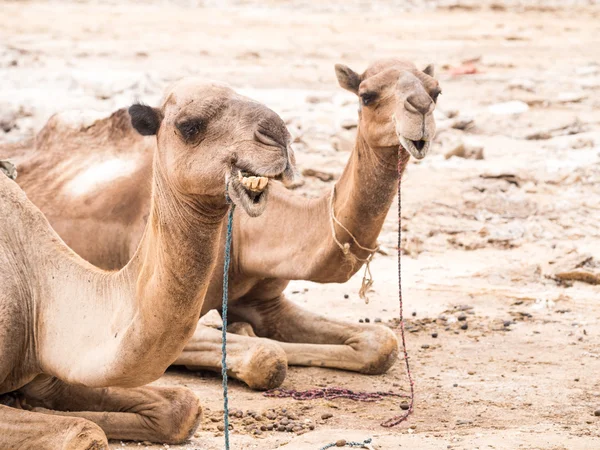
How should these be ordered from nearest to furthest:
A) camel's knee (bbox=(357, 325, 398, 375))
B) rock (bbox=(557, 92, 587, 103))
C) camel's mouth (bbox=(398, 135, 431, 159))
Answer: camel's mouth (bbox=(398, 135, 431, 159)) < camel's knee (bbox=(357, 325, 398, 375)) < rock (bbox=(557, 92, 587, 103))

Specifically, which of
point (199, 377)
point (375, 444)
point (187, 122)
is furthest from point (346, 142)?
point (187, 122)

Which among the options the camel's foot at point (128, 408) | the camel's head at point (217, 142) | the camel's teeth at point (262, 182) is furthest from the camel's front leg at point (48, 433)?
the camel's teeth at point (262, 182)

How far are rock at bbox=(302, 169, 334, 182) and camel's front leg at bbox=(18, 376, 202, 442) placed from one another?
5976 millimetres

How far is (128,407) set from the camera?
593cm

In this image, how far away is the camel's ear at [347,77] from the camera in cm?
730

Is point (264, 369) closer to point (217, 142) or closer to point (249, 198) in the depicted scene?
point (217, 142)

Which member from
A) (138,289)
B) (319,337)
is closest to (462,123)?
(319,337)

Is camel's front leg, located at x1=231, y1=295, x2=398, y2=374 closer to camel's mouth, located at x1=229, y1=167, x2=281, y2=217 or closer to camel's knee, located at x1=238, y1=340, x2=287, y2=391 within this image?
camel's knee, located at x1=238, y1=340, x2=287, y2=391

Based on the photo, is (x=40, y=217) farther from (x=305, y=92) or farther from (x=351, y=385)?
(x=305, y=92)

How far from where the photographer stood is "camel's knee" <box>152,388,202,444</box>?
581 cm

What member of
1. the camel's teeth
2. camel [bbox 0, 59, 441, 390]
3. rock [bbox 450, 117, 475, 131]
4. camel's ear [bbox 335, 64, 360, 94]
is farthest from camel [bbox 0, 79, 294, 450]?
rock [bbox 450, 117, 475, 131]

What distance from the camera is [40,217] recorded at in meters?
5.82

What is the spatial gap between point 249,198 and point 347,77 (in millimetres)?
2989

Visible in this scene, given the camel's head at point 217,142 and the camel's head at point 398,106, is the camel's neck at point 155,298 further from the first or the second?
the camel's head at point 398,106
